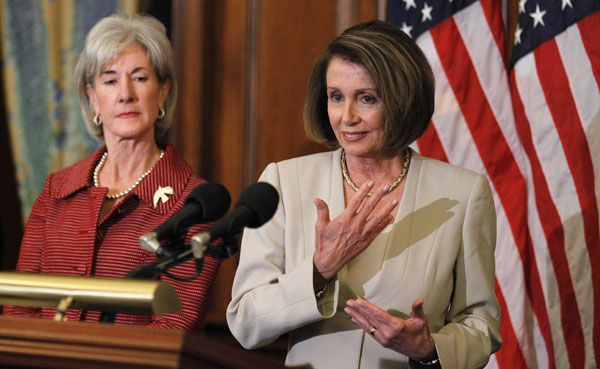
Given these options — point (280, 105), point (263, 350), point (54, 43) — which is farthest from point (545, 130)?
point (54, 43)

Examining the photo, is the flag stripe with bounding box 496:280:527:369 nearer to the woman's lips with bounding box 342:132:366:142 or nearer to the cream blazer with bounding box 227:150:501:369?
the cream blazer with bounding box 227:150:501:369

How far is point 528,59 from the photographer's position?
11.2ft

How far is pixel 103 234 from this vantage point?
281 centimetres

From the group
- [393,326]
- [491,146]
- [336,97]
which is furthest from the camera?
[491,146]

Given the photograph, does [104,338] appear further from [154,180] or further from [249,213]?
[154,180]

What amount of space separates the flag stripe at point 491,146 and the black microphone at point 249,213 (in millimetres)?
2038

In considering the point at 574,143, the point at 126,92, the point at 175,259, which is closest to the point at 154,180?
the point at 126,92

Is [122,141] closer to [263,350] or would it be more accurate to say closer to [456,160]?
[263,350]

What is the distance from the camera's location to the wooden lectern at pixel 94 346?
1.27 m

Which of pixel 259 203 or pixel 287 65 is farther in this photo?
pixel 287 65

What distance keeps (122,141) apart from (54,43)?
1.17m

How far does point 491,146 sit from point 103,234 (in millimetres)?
1663

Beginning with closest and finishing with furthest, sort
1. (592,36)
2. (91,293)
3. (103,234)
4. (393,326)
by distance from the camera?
(91,293) → (393,326) → (103,234) → (592,36)

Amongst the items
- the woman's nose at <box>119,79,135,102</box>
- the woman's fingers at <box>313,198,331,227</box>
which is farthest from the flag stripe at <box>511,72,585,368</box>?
the woman's nose at <box>119,79,135,102</box>
